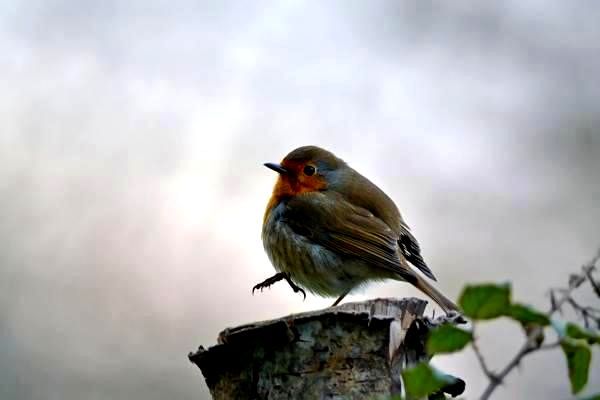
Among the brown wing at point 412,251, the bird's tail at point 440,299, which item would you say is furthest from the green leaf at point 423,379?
the brown wing at point 412,251

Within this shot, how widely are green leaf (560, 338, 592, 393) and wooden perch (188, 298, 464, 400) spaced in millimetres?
1145

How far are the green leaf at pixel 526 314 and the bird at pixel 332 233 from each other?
129 inches

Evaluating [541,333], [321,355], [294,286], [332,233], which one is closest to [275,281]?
[294,286]

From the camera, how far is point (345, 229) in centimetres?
446

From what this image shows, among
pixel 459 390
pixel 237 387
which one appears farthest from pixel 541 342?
pixel 459 390

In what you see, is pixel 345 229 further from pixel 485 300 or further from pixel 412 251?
pixel 485 300

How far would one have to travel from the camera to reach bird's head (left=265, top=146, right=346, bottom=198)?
4.91 m

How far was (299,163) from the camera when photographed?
16.3 feet

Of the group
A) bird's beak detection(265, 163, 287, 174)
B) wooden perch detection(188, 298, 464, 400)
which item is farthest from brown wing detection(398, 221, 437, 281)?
wooden perch detection(188, 298, 464, 400)

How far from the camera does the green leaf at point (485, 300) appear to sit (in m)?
0.64

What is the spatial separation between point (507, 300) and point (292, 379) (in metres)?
1.25

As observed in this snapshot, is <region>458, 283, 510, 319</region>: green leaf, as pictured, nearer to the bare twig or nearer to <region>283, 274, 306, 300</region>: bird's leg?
the bare twig

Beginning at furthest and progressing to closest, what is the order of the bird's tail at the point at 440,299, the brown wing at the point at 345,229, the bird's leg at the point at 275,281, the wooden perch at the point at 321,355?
1. the brown wing at the point at 345,229
2. the bird's tail at the point at 440,299
3. the bird's leg at the point at 275,281
4. the wooden perch at the point at 321,355

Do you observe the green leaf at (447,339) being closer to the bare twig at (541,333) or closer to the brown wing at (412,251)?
the bare twig at (541,333)
